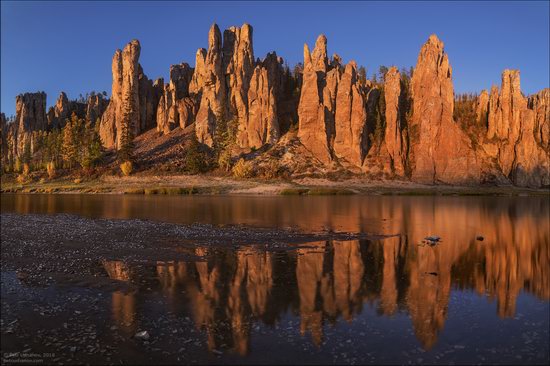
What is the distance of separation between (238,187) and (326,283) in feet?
246

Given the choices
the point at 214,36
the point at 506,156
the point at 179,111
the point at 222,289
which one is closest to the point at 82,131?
the point at 179,111

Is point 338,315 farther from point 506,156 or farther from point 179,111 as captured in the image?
point 179,111

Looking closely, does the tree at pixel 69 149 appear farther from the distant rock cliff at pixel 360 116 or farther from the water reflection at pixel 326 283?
the water reflection at pixel 326 283

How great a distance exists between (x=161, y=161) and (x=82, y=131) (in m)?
38.8

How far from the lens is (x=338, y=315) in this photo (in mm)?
12656

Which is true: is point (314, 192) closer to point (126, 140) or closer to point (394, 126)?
point (394, 126)

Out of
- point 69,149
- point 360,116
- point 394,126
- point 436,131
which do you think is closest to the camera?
point 436,131

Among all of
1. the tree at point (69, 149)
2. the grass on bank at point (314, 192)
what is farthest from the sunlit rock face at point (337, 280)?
the tree at point (69, 149)

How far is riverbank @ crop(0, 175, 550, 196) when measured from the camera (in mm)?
86562

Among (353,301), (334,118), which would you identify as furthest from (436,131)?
(353,301)

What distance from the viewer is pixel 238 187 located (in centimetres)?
9062

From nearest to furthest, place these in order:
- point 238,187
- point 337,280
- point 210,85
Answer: point 337,280, point 238,187, point 210,85

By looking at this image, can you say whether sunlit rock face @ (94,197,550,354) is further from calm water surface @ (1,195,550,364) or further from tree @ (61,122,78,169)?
tree @ (61,122,78,169)

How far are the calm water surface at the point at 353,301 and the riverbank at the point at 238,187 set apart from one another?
61455mm
